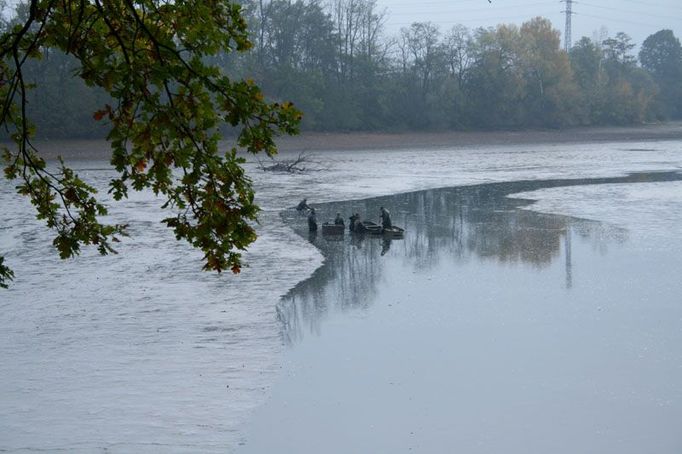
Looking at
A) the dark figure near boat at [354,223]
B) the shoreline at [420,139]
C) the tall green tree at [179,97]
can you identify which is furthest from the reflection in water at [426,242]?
the shoreline at [420,139]

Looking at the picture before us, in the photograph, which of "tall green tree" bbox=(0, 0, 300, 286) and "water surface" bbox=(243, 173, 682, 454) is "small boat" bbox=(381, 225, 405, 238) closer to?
"water surface" bbox=(243, 173, 682, 454)

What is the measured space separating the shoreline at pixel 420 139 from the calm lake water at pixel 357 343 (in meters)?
24.7

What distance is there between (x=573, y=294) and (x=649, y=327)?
6.41 ft

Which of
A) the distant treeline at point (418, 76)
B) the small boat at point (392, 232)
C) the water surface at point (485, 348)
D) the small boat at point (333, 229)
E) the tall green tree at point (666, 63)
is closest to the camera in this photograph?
the water surface at point (485, 348)

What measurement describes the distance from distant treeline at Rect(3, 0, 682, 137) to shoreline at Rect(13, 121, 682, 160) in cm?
158

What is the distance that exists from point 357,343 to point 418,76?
191 ft

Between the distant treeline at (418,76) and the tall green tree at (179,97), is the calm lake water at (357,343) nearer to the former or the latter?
the tall green tree at (179,97)

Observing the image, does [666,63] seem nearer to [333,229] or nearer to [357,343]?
[333,229]

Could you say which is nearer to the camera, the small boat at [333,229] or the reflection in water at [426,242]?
the reflection in water at [426,242]

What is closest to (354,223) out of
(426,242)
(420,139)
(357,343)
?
(426,242)

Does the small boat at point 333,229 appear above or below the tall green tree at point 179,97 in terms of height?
below

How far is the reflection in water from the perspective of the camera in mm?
12969

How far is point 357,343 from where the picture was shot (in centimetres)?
1068

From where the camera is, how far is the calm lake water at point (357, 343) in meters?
8.03
